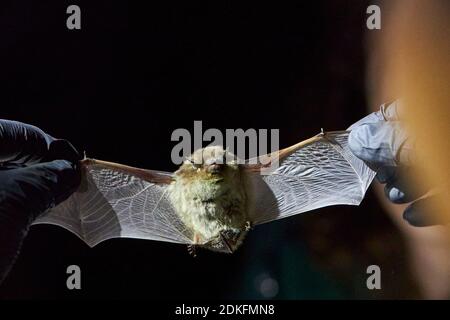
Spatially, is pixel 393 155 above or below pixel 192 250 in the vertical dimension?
above

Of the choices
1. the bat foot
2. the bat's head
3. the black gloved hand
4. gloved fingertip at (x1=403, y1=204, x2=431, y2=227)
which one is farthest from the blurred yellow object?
the black gloved hand

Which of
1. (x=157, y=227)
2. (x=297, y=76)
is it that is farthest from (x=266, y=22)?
(x=157, y=227)

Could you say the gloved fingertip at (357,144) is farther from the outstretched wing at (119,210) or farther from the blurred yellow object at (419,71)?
the outstretched wing at (119,210)

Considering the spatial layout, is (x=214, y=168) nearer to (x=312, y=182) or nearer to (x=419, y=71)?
(x=312, y=182)

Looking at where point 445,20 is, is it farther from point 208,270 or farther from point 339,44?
point 208,270

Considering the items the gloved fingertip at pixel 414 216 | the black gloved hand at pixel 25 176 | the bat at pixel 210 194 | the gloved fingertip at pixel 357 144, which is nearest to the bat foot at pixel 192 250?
the bat at pixel 210 194

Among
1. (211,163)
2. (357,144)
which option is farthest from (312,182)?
(211,163)
